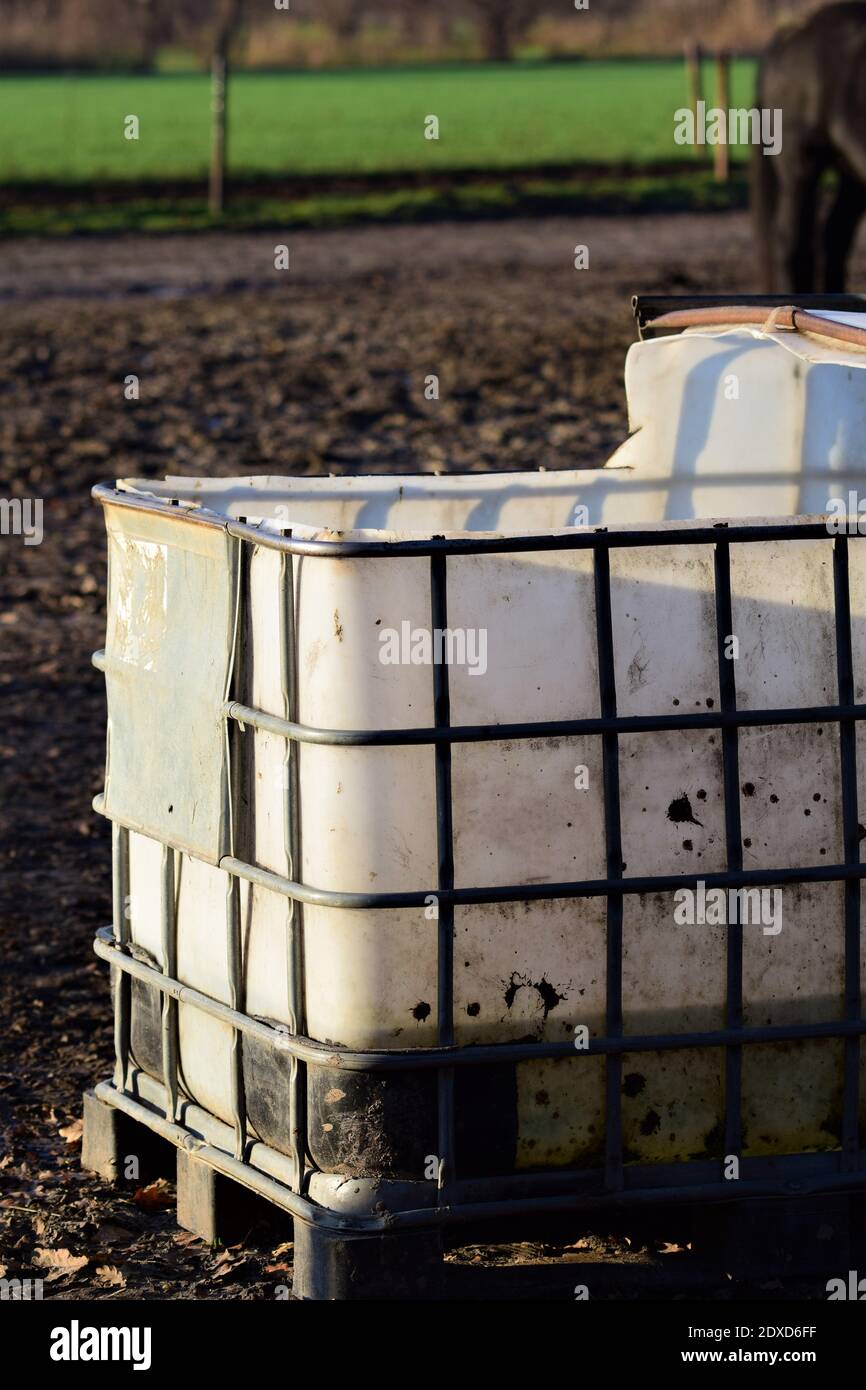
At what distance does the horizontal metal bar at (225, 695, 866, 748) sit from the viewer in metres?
3.01

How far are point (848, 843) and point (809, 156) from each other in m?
11.5

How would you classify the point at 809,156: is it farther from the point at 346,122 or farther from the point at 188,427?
the point at 346,122

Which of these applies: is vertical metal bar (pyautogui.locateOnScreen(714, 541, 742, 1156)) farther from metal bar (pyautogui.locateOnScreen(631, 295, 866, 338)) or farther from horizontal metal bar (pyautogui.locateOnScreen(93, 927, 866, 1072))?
metal bar (pyautogui.locateOnScreen(631, 295, 866, 338))

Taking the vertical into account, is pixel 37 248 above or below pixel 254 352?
above

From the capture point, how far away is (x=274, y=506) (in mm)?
4012

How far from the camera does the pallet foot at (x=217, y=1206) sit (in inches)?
137

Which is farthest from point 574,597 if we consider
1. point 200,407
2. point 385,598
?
point 200,407

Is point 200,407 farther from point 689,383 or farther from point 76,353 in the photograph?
point 689,383

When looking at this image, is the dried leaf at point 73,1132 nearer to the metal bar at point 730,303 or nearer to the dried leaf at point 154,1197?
the dried leaf at point 154,1197

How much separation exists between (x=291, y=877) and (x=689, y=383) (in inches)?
60.3

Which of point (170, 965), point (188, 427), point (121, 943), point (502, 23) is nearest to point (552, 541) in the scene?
point (170, 965)

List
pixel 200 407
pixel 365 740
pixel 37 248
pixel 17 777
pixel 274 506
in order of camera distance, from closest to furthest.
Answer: pixel 365 740, pixel 274 506, pixel 17 777, pixel 200 407, pixel 37 248

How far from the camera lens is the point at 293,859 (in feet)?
10.2

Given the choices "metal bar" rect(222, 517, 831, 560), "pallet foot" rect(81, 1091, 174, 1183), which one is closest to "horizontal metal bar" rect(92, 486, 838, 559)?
"metal bar" rect(222, 517, 831, 560)
